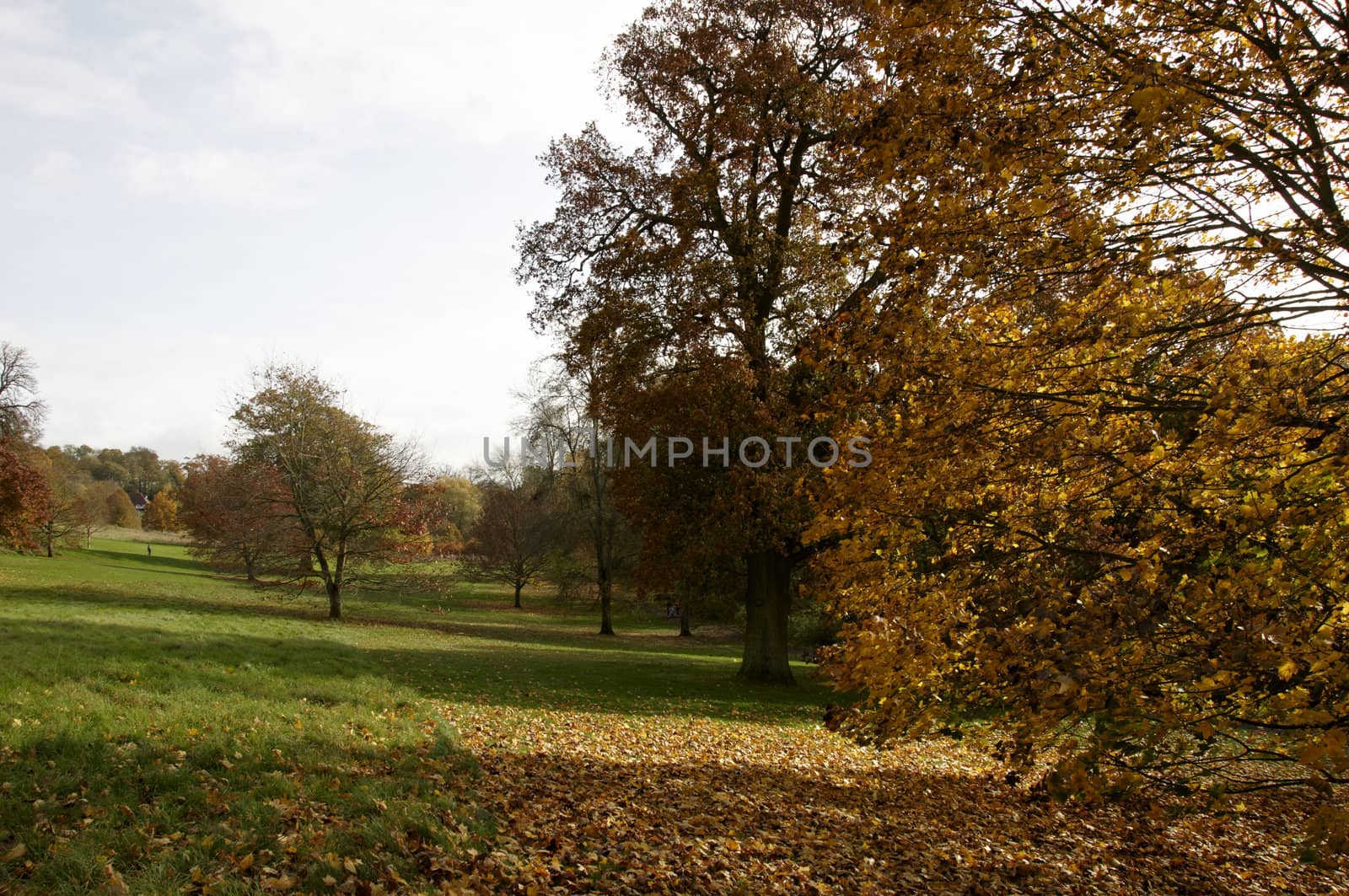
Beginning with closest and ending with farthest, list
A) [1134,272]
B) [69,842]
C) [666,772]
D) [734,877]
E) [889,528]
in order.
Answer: [69,842], [1134,272], [734,877], [889,528], [666,772]

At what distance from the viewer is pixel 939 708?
5766 mm

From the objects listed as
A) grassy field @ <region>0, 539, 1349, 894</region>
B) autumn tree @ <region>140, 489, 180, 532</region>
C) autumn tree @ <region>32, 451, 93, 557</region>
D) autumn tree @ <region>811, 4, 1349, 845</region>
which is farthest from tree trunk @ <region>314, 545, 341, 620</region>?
autumn tree @ <region>140, 489, 180, 532</region>

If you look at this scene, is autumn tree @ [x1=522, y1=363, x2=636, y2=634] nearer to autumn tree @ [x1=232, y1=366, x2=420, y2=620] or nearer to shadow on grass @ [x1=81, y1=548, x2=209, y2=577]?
autumn tree @ [x1=232, y1=366, x2=420, y2=620]

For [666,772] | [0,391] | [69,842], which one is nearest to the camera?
[69,842]

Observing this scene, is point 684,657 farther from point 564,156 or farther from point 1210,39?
point 1210,39

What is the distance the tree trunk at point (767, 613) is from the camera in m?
18.1

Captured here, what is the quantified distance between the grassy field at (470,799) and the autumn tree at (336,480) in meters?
12.2

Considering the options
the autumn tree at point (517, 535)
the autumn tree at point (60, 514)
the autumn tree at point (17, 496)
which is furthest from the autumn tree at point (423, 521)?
the autumn tree at point (60, 514)

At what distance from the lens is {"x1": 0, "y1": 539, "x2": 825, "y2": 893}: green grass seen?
4.61 meters

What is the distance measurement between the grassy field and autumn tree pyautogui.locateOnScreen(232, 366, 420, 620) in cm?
1217

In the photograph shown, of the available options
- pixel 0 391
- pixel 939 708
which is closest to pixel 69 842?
pixel 939 708

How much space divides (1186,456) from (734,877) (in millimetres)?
4063

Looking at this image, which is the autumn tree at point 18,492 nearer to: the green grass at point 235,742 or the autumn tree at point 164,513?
the green grass at point 235,742

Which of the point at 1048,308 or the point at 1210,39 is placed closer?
the point at 1210,39
